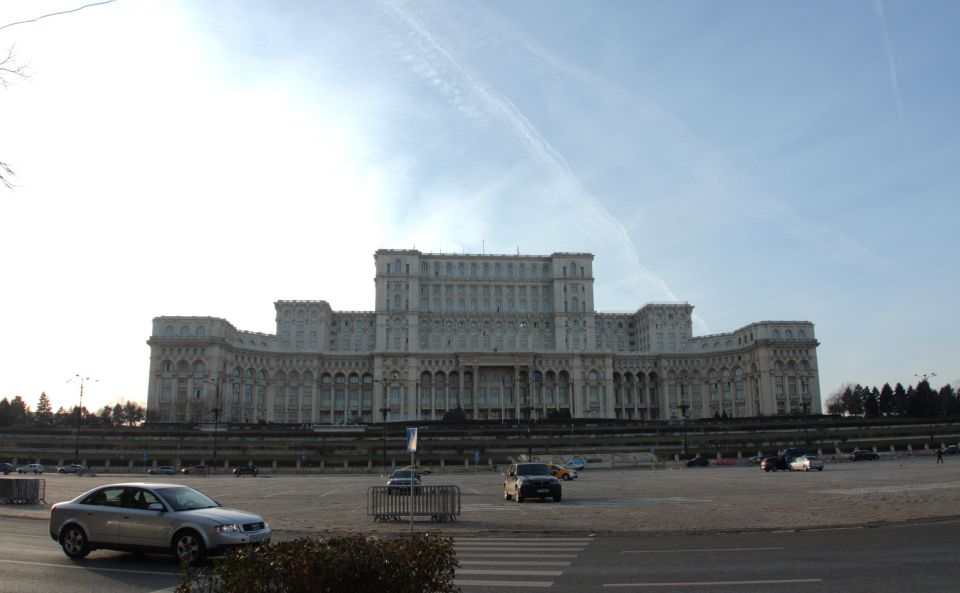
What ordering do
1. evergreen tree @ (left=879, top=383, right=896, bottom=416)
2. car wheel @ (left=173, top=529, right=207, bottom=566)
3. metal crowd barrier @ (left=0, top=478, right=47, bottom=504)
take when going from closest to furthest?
1. car wheel @ (left=173, top=529, right=207, bottom=566)
2. metal crowd barrier @ (left=0, top=478, right=47, bottom=504)
3. evergreen tree @ (left=879, top=383, right=896, bottom=416)

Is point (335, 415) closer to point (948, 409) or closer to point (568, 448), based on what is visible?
point (568, 448)

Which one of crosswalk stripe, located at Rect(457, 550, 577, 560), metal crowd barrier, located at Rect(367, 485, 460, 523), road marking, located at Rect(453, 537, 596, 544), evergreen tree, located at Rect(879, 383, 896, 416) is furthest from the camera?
evergreen tree, located at Rect(879, 383, 896, 416)

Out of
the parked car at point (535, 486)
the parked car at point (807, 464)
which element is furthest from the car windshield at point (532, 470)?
the parked car at point (807, 464)

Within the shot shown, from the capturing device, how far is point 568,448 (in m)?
85.6

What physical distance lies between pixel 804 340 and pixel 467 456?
88.7 metres

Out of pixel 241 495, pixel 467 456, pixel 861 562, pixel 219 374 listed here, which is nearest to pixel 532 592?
pixel 861 562

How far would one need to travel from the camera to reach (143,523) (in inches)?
571

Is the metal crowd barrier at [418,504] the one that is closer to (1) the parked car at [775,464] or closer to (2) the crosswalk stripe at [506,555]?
(2) the crosswalk stripe at [506,555]

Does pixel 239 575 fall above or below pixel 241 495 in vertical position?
above

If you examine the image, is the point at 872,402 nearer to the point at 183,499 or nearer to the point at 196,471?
the point at 196,471

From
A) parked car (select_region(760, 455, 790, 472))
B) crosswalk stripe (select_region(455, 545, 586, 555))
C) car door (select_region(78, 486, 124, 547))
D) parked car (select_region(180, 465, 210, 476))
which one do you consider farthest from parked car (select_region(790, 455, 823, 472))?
parked car (select_region(180, 465, 210, 476))

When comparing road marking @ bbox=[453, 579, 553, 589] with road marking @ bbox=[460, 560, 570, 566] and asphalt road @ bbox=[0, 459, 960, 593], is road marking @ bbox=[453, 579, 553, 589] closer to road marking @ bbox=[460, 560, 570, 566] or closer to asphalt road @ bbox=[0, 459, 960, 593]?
asphalt road @ bbox=[0, 459, 960, 593]

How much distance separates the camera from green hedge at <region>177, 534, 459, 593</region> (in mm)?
6523

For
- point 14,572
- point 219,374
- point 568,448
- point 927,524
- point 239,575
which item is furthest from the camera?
point 219,374
